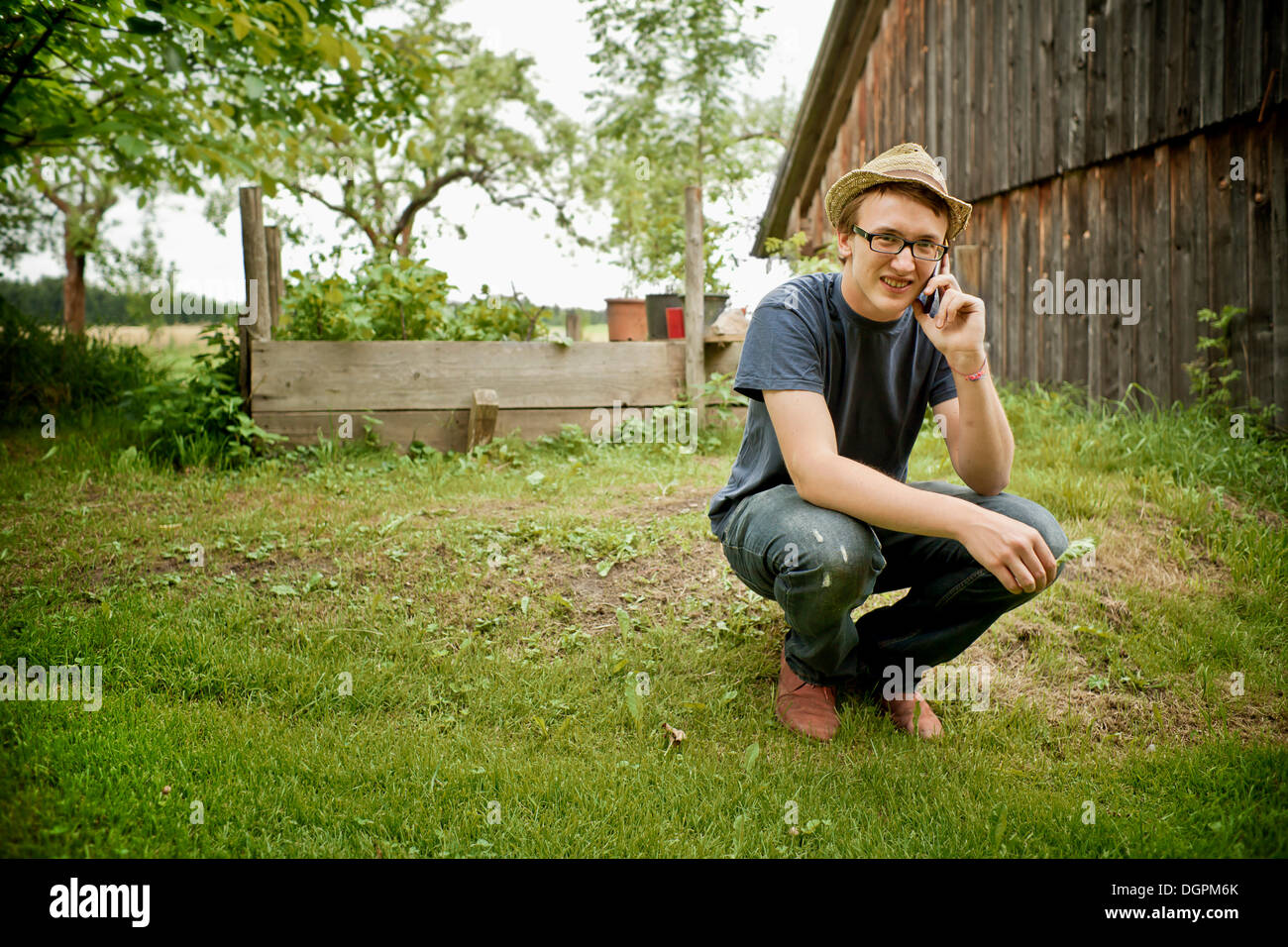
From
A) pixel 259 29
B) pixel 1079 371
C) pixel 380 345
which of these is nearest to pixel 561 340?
pixel 380 345

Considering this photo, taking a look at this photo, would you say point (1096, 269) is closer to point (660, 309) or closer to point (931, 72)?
point (660, 309)

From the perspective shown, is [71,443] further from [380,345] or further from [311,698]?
[311,698]

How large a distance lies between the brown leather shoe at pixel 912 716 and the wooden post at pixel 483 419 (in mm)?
4164

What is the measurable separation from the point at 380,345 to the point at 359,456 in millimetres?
878

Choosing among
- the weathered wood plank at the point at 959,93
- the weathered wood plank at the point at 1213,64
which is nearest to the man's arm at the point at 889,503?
the weathered wood plank at the point at 1213,64

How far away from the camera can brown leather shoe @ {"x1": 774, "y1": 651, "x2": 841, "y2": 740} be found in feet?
9.11

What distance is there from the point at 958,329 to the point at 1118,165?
16.9 ft

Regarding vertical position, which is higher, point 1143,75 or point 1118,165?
point 1143,75

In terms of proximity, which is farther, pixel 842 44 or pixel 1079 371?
pixel 842 44

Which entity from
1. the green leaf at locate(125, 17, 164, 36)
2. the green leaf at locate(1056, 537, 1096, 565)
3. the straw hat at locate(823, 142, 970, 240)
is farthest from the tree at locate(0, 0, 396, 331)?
the green leaf at locate(1056, 537, 1096, 565)

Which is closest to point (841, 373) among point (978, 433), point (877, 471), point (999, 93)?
point (877, 471)

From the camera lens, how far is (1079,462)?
5336 mm

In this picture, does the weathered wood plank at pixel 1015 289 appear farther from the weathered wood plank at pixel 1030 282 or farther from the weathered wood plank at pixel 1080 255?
the weathered wood plank at pixel 1080 255

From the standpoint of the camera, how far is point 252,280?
20.3 ft
